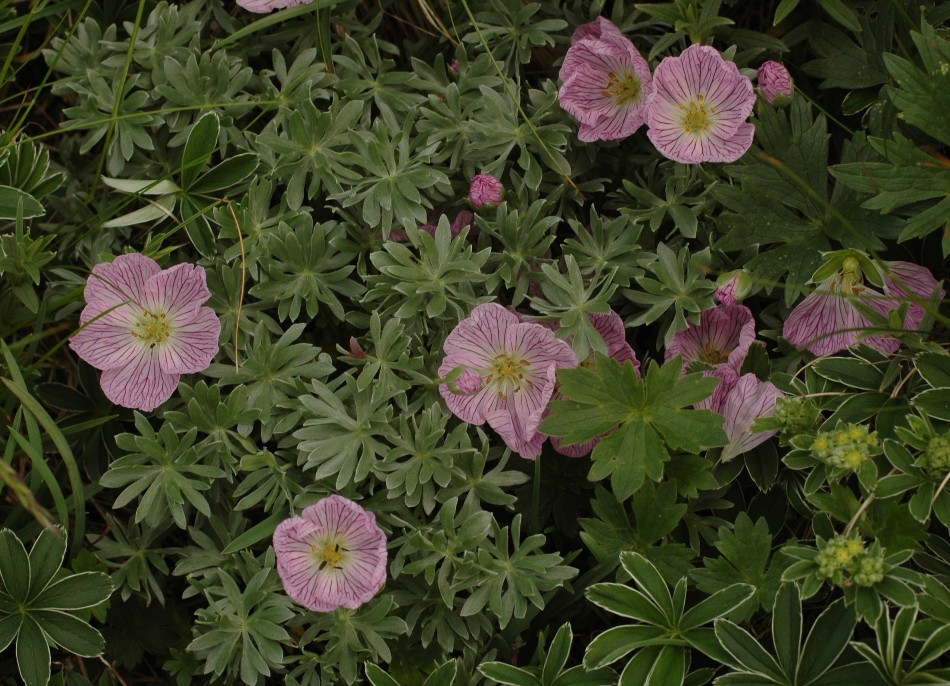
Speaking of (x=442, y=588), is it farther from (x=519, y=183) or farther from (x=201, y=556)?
(x=519, y=183)

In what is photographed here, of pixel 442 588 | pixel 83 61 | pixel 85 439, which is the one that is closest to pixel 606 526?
pixel 442 588

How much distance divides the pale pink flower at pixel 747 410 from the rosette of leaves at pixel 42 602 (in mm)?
1385

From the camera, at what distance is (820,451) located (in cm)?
189

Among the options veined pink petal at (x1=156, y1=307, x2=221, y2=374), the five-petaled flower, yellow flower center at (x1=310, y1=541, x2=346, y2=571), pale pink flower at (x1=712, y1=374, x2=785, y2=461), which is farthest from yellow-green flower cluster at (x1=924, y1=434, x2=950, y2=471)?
veined pink petal at (x1=156, y1=307, x2=221, y2=374)

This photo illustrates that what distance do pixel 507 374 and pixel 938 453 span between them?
3.04 ft

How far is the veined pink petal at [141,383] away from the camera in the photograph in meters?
2.30

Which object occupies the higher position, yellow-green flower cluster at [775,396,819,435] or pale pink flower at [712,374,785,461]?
yellow-green flower cluster at [775,396,819,435]

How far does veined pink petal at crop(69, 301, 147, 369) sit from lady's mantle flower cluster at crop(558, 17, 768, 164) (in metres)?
1.18

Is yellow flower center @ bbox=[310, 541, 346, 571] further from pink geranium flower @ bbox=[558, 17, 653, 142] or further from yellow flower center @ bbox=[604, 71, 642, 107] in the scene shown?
yellow flower center @ bbox=[604, 71, 642, 107]

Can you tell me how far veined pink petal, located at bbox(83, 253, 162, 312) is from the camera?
232 cm

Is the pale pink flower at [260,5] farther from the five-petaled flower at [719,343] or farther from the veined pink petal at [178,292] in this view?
the five-petaled flower at [719,343]

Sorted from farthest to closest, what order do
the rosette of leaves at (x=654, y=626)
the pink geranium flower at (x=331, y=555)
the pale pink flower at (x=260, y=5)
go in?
the pale pink flower at (x=260, y=5) → the pink geranium flower at (x=331, y=555) → the rosette of leaves at (x=654, y=626)

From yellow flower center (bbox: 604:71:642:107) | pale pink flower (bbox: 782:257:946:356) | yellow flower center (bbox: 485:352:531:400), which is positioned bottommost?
yellow flower center (bbox: 485:352:531:400)

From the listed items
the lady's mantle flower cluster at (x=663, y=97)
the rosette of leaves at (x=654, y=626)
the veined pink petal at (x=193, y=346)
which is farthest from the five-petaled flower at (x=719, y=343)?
the veined pink petal at (x=193, y=346)
